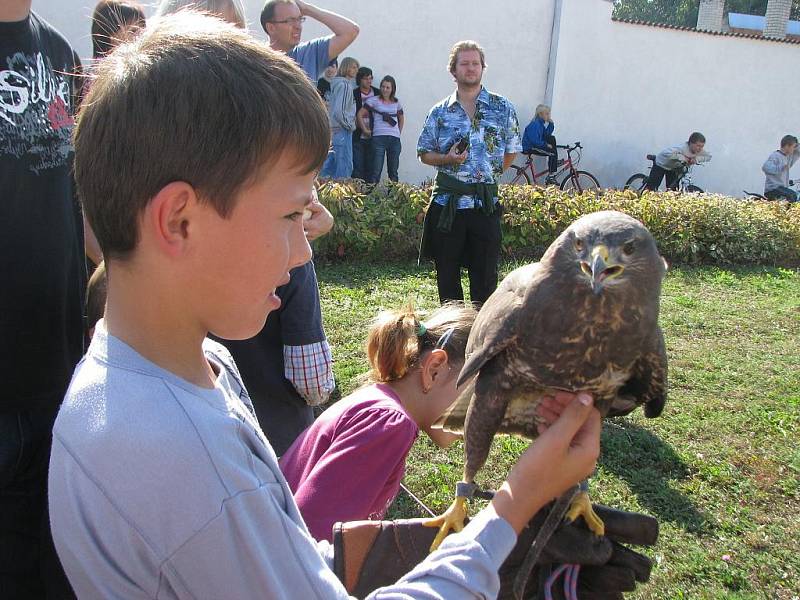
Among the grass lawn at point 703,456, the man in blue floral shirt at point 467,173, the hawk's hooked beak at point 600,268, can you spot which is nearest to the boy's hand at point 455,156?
the man in blue floral shirt at point 467,173

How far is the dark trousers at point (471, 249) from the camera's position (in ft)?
17.6

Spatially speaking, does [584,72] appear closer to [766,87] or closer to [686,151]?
[686,151]

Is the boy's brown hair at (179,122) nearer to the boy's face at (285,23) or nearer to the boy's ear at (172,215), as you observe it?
the boy's ear at (172,215)

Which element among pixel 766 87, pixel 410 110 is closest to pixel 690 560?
pixel 410 110

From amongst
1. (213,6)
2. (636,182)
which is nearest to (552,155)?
(636,182)

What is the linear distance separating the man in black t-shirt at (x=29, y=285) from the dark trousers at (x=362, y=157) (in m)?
10.6

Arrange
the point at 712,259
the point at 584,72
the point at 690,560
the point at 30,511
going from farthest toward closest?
the point at 584,72, the point at 712,259, the point at 690,560, the point at 30,511

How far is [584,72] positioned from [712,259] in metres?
8.63

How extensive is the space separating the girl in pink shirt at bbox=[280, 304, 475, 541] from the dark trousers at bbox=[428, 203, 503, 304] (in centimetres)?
265

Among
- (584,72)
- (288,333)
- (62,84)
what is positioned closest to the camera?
(62,84)

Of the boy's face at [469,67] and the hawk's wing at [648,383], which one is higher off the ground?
the boy's face at [469,67]

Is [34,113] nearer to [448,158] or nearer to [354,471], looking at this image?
[354,471]

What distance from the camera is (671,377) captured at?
18.8 ft

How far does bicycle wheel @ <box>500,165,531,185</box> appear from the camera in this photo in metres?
14.8
